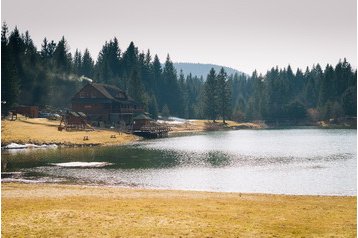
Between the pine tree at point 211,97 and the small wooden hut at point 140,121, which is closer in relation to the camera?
the small wooden hut at point 140,121

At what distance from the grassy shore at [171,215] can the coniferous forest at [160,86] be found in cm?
9351

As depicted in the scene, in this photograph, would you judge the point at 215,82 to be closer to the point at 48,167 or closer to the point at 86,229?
the point at 48,167

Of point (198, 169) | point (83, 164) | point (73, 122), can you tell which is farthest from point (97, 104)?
point (198, 169)

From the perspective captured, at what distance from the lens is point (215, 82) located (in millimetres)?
139375

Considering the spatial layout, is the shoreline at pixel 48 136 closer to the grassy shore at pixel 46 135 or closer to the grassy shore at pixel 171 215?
the grassy shore at pixel 46 135

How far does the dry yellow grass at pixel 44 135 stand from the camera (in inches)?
2616

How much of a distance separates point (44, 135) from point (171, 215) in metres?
56.4

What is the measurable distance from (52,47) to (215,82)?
58.1m

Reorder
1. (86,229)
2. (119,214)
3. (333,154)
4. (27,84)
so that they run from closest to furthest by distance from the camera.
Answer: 1. (86,229)
2. (119,214)
3. (333,154)
4. (27,84)

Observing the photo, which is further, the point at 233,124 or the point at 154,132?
the point at 233,124

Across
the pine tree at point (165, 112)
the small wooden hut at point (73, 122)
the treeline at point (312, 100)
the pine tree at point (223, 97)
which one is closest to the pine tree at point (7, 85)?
the small wooden hut at point (73, 122)

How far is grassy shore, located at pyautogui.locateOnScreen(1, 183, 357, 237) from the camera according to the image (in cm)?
1670

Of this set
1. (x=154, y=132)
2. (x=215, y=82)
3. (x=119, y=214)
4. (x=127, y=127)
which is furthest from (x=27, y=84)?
(x=119, y=214)

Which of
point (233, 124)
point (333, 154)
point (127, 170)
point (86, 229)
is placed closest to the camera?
point (86, 229)
